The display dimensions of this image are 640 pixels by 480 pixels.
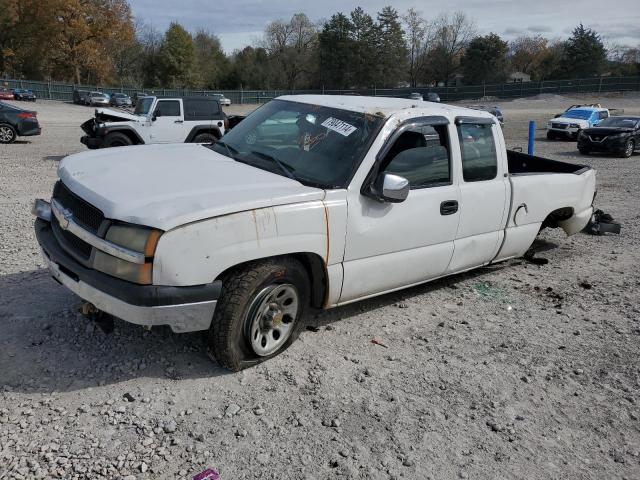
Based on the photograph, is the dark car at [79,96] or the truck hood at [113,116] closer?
the truck hood at [113,116]

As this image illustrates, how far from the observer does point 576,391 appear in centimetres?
371

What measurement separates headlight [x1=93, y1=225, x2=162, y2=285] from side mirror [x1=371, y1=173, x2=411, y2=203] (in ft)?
5.19

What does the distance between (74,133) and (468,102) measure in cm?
4699

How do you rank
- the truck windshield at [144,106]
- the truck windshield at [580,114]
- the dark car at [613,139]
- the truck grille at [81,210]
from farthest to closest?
the truck windshield at [580,114]
the dark car at [613,139]
the truck windshield at [144,106]
the truck grille at [81,210]

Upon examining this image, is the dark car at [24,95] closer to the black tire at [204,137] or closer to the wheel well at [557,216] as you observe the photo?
the black tire at [204,137]

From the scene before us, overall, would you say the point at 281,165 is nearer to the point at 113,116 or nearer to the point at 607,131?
the point at 113,116

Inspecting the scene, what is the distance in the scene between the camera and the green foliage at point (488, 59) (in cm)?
7681

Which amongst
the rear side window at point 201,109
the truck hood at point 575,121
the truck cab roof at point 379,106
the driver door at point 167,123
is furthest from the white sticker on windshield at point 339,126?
the truck hood at point 575,121

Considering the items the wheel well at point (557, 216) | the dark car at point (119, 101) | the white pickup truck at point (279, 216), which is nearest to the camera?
the white pickup truck at point (279, 216)

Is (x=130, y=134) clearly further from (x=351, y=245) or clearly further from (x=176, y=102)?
(x=351, y=245)

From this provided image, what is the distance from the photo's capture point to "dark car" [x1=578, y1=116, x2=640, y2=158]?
60.3ft

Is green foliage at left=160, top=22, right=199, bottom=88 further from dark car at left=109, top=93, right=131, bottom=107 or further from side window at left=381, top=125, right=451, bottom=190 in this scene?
side window at left=381, top=125, right=451, bottom=190

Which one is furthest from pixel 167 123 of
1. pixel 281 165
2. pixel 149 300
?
pixel 149 300

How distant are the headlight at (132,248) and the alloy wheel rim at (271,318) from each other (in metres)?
0.73
